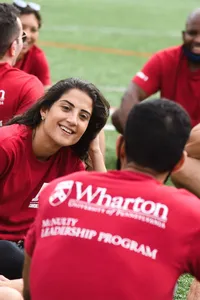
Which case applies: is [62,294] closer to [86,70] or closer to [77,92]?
[77,92]

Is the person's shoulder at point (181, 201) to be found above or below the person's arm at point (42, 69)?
above

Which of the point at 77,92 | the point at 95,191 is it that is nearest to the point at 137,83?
the point at 77,92

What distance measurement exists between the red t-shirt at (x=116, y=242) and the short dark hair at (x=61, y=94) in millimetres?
1279

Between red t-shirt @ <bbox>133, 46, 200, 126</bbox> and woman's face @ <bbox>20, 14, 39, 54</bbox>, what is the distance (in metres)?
0.87

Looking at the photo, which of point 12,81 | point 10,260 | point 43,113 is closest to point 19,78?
point 12,81

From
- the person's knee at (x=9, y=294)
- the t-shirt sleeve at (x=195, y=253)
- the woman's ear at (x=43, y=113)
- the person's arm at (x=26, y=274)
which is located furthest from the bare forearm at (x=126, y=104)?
the t-shirt sleeve at (x=195, y=253)

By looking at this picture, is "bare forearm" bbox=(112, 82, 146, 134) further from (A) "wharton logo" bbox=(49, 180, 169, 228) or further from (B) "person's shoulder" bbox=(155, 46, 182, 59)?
(A) "wharton logo" bbox=(49, 180, 169, 228)

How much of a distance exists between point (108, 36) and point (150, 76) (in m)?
6.54

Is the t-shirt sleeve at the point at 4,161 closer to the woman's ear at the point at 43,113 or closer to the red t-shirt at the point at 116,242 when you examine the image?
the woman's ear at the point at 43,113

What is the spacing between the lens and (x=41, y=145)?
384cm

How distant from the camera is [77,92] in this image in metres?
3.85

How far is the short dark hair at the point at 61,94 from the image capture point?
3.87 meters

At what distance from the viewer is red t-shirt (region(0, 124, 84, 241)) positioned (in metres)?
3.79

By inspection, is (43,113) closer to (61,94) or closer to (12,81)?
(61,94)
